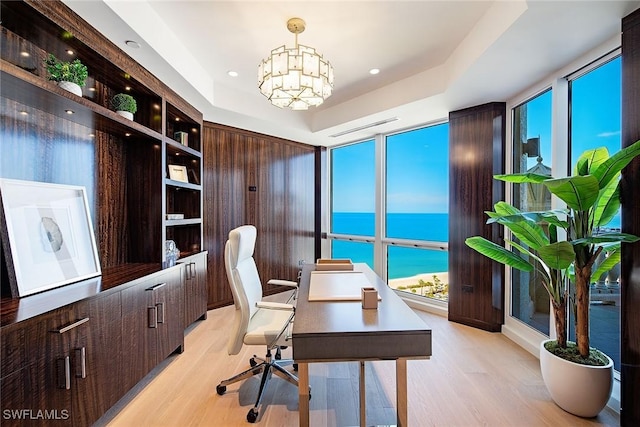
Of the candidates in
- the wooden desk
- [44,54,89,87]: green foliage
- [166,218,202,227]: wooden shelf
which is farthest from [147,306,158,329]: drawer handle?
[44,54,89,87]: green foliage

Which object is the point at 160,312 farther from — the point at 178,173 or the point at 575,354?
the point at 575,354

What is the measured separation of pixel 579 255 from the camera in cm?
203

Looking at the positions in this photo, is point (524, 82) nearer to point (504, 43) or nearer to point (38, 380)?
point (504, 43)

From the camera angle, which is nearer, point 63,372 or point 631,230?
point 63,372

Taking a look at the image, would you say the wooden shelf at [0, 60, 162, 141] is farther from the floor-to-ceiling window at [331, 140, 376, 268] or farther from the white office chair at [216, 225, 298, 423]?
the floor-to-ceiling window at [331, 140, 376, 268]

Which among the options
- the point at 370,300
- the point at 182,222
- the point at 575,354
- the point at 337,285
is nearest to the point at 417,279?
the point at 575,354

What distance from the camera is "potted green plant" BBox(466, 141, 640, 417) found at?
1.82m

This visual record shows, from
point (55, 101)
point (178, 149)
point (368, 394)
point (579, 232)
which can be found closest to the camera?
point (55, 101)

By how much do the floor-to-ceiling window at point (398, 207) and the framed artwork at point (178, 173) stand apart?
274cm

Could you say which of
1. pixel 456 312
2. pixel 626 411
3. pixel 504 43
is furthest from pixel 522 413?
pixel 504 43

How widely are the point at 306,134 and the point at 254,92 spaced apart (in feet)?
3.72

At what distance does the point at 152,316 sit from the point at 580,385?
2.98 meters

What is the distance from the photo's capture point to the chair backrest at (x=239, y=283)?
212 cm

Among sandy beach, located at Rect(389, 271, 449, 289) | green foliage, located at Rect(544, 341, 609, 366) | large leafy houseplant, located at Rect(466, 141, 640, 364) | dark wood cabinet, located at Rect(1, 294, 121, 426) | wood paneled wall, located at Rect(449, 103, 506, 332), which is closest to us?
dark wood cabinet, located at Rect(1, 294, 121, 426)
